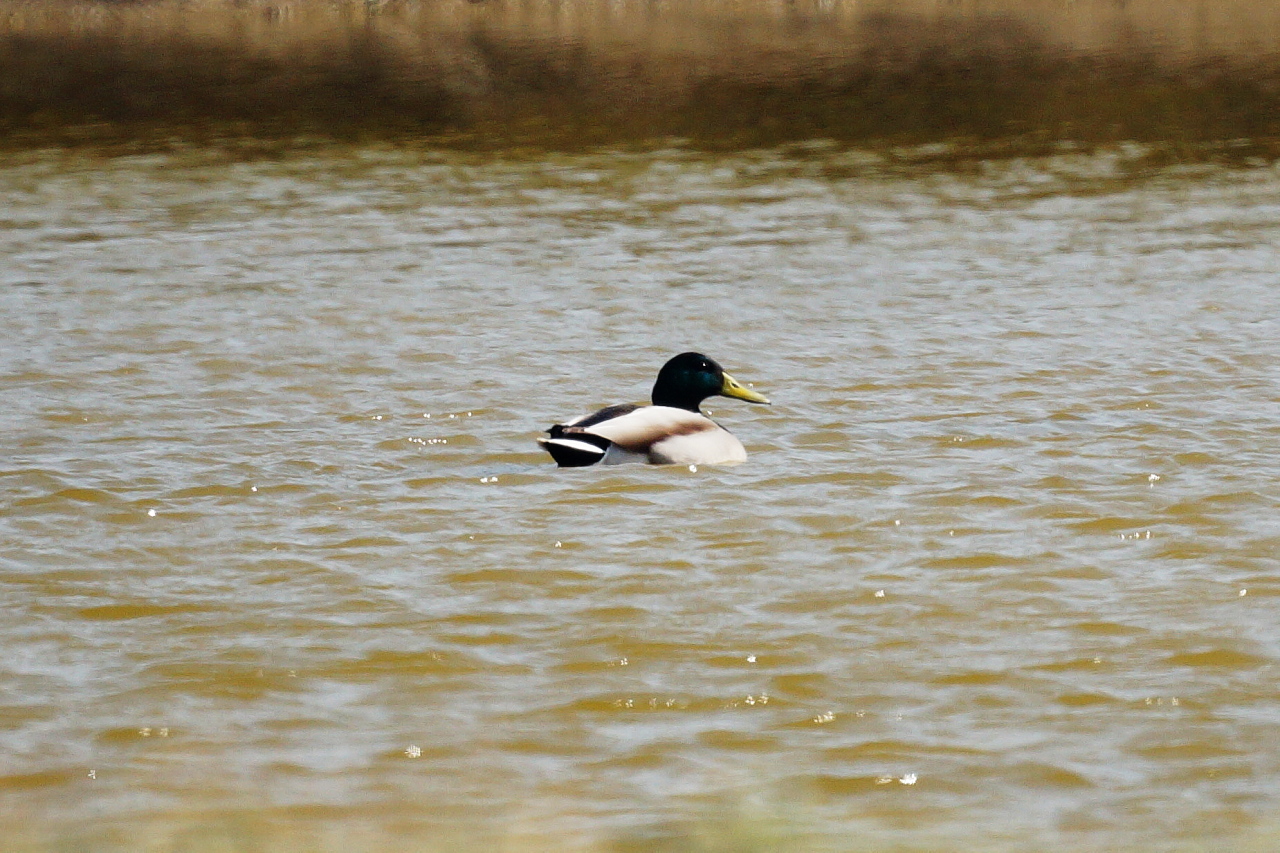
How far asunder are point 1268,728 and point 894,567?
2.20 meters

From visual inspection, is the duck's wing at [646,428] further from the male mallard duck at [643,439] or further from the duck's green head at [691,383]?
the duck's green head at [691,383]

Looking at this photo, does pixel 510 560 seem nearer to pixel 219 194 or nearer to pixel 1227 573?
pixel 1227 573

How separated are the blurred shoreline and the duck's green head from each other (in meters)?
13.7

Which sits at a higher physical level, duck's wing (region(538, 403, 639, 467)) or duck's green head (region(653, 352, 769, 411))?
duck's green head (region(653, 352, 769, 411))

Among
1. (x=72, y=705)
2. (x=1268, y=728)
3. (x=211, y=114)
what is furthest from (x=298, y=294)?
(x=211, y=114)

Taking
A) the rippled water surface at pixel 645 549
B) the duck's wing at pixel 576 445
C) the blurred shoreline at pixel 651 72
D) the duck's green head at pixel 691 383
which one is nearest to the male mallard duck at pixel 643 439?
the duck's wing at pixel 576 445

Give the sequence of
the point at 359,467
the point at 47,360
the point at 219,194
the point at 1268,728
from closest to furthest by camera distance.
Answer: the point at 1268,728 → the point at 359,467 → the point at 47,360 → the point at 219,194

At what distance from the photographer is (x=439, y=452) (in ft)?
35.5

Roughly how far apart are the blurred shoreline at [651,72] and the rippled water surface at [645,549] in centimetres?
935

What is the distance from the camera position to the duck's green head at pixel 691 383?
11.1m

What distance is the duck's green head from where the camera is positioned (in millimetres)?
11086

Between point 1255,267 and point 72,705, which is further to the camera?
point 1255,267

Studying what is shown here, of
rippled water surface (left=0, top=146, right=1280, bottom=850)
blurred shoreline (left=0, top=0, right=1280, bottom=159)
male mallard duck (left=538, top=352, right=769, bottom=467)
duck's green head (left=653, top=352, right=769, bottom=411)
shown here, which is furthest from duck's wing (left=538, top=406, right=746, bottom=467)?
blurred shoreline (left=0, top=0, right=1280, bottom=159)

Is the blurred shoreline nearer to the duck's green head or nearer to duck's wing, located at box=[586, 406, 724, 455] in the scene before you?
the duck's green head
